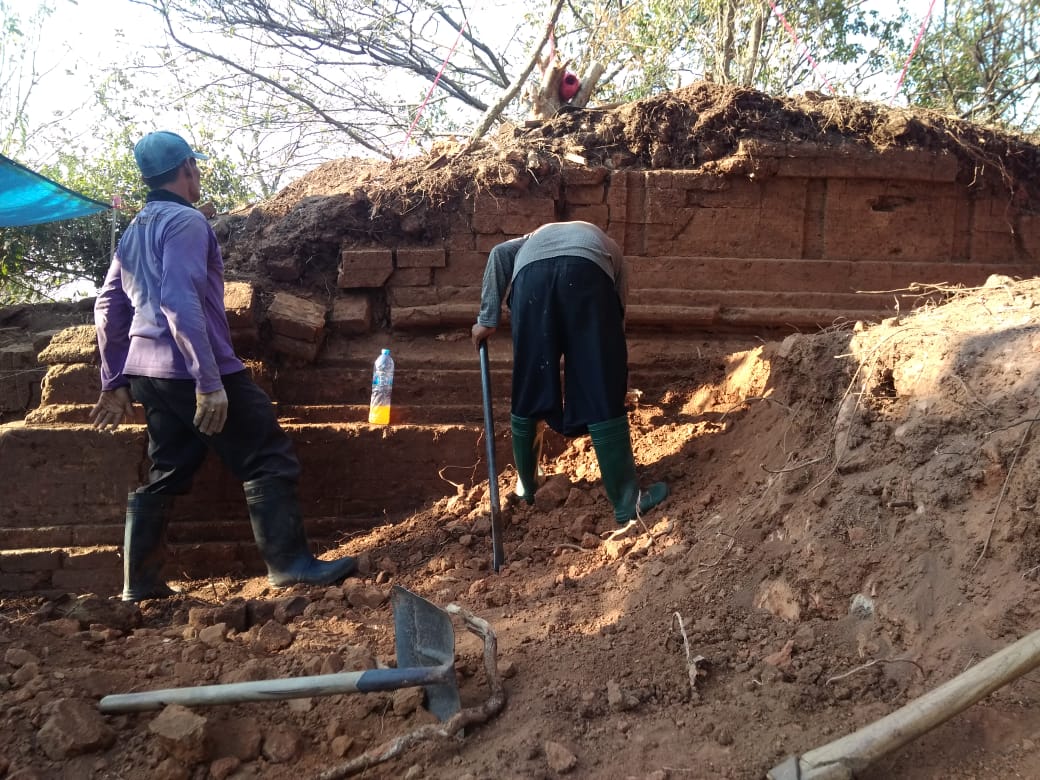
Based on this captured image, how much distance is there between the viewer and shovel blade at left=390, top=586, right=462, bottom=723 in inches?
86.5

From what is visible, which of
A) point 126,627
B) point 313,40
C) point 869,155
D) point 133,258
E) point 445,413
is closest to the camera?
point 126,627

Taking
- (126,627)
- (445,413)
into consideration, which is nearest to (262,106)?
(445,413)

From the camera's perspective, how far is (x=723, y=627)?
2.41 metres

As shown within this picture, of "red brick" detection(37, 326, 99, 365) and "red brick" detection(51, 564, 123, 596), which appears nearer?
"red brick" detection(51, 564, 123, 596)

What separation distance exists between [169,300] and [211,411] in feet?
1.64

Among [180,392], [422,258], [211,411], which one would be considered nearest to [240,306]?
[422,258]

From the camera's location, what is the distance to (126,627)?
3115 millimetres

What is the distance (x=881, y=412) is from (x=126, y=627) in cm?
299

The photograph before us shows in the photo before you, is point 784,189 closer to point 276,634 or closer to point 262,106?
point 276,634

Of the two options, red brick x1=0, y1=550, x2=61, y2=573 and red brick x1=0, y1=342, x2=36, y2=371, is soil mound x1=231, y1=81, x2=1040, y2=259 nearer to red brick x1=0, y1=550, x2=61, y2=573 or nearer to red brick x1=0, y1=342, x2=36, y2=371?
red brick x1=0, y1=342, x2=36, y2=371

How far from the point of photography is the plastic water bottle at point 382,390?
15.2 ft

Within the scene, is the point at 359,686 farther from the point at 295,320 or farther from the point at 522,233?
the point at 522,233

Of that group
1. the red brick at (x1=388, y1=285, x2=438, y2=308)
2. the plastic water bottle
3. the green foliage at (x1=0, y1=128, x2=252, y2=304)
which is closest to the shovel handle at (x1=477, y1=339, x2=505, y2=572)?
the plastic water bottle

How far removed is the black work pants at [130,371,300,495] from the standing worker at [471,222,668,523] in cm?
114
